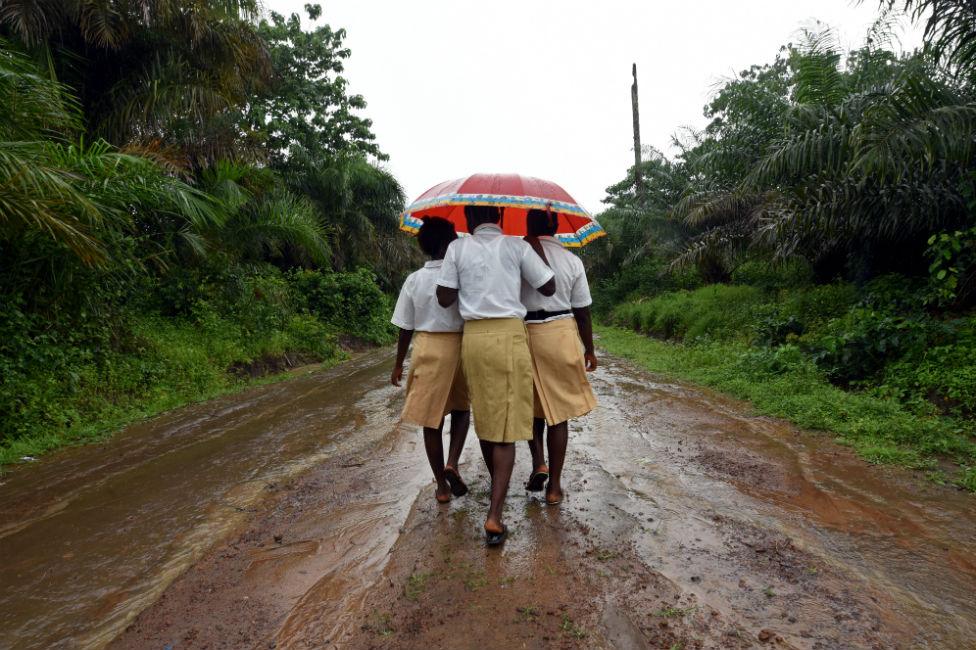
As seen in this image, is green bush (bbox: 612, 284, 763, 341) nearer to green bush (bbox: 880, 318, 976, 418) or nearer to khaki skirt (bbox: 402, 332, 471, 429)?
green bush (bbox: 880, 318, 976, 418)

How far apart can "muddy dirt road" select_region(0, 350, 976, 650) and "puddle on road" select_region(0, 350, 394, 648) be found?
0.06 ft

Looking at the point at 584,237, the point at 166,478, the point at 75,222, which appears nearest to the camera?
the point at 584,237

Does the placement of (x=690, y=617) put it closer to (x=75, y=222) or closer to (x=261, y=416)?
(x=261, y=416)

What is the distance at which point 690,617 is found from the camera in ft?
7.36

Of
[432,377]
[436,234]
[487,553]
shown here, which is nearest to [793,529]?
[487,553]

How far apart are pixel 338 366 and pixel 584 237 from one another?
8.30m

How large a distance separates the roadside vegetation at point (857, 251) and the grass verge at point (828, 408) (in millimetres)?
20

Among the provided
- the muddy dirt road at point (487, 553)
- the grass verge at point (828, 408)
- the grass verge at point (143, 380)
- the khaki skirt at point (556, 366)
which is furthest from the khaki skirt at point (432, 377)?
the grass verge at point (143, 380)

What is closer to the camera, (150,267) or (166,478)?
(166,478)

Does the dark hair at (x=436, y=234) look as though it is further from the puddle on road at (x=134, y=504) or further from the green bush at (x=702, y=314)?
the green bush at (x=702, y=314)

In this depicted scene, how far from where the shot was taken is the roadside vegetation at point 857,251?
17.3 ft

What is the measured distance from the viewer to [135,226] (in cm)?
850

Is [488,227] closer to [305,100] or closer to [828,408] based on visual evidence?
[828,408]

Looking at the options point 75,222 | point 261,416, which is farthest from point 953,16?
point 75,222
